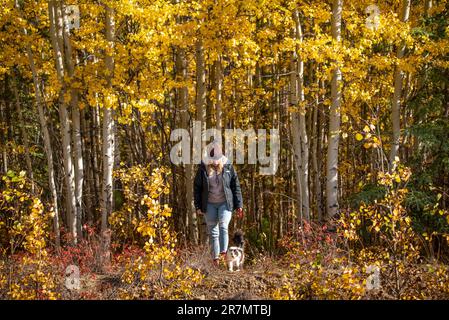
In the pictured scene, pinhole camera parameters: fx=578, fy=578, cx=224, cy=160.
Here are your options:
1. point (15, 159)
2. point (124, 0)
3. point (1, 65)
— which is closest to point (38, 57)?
point (1, 65)

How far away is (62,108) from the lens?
1045 centimetres

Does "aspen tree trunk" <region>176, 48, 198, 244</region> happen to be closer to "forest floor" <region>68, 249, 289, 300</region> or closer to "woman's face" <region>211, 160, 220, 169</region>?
"forest floor" <region>68, 249, 289, 300</region>

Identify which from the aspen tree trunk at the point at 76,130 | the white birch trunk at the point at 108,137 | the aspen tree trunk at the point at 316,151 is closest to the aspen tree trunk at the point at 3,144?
the aspen tree trunk at the point at 76,130

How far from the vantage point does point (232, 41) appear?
9.13m

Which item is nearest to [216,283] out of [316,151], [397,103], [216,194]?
[216,194]

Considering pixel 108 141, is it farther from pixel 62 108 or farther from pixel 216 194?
pixel 216 194

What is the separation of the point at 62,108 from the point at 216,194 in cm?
409

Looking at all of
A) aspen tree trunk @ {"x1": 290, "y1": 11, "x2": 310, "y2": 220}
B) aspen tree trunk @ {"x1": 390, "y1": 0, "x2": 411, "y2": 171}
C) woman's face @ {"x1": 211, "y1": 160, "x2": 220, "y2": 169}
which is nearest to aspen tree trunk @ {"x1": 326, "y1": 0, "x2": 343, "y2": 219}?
aspen tree trunk @ {"x1": 290, "y1": 11, "x2": 310, "y2": 220}

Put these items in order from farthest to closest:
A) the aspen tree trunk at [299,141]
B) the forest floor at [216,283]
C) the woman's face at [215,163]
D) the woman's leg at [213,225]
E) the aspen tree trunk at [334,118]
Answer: the aspen tree trunk at [299,141] → the aspen tree trunk at [334,118] → the woman's leg at [213,225] → the woman's face at [215,163] → the forest floor at [216,283]

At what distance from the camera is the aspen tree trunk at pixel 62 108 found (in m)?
10.3

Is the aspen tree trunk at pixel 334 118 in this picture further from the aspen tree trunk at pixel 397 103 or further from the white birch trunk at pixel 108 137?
the white birch trunk at pixel 108 137
